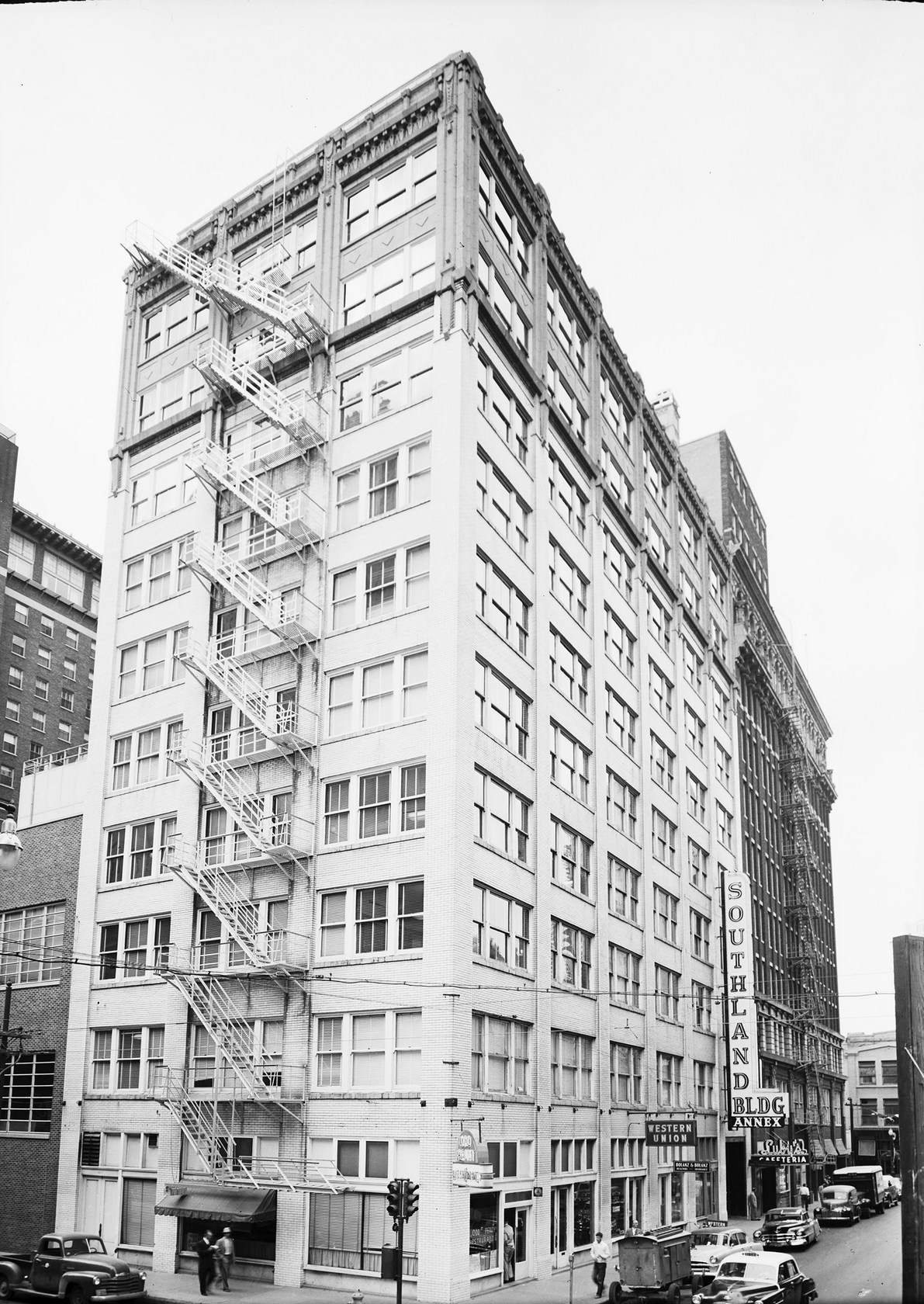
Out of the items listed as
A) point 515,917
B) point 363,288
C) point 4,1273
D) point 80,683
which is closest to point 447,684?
point 515,917

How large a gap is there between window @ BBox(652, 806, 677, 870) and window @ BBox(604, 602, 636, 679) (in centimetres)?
692

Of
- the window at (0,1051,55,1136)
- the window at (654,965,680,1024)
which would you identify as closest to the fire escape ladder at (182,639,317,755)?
the window at (0,1051,55,1136)

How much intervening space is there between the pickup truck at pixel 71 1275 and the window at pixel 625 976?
21747mm

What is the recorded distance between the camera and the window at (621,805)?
5253 centimetres

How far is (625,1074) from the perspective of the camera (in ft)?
166

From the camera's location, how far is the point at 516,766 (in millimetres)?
42094

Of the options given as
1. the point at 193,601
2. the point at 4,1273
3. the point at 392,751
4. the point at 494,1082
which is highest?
the point at 193,601

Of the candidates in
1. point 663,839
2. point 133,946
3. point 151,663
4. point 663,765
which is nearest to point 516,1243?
point 133,946

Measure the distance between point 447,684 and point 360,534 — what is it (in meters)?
7.02

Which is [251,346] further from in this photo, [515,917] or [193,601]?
[515,917]

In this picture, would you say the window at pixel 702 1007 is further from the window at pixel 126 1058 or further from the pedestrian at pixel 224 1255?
the pedestrian at pixel 224 1255

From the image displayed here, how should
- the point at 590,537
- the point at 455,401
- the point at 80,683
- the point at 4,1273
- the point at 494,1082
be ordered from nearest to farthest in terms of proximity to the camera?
the point at 4,1273, the point at 494,1082, the point at 455,401, the point at 590,537, the point at 80,683

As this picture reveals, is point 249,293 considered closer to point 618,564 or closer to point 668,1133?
point 618,564

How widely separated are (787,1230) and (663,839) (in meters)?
18.0
